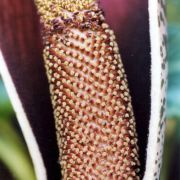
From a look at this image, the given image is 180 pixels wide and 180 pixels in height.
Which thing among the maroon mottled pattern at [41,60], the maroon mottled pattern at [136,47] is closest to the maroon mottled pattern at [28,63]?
the maroon mottled pattern at [41,60]

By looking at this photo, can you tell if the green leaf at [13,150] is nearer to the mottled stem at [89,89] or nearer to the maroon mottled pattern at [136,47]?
the mottled stem at [89,89]

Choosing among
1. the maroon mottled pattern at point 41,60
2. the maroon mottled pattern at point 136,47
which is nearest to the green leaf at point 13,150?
the maroon mottled pattern at point 41,60

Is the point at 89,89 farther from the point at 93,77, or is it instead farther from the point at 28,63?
the point at 28,63

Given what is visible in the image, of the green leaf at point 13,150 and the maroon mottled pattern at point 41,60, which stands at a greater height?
the maroon mottled pattern at point 41,60


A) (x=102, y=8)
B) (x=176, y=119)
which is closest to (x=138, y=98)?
(x=176, y=119)

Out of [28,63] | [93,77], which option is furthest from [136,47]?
[28,63]

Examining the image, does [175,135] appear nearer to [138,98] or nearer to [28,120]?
[138,98]
